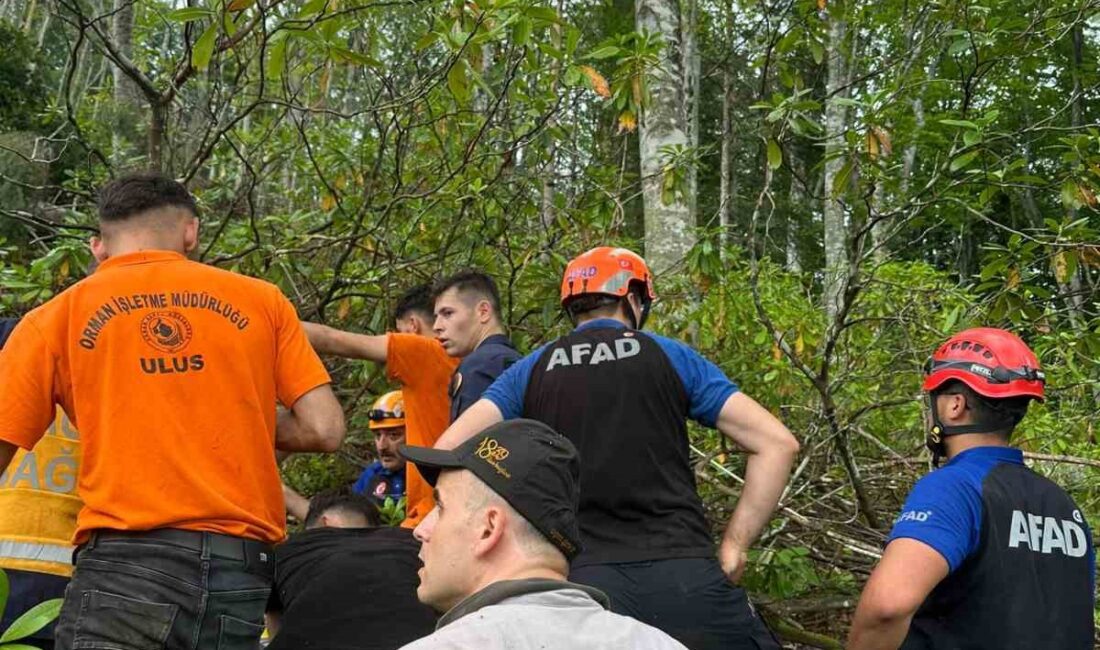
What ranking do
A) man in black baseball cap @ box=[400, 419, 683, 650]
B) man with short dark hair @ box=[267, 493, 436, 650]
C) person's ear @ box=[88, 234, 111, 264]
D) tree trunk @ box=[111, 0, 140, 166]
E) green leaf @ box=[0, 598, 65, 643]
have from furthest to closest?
tree trunk @ box=[111, 0, 140, 166], man with short dark hair @ box=[267, 493, 436, 650], person's ear @ box=[88, 234, 111, 264], green leaf @ box=[0, 598, 65, 643], man in black baseball cap @ box=[400, 419, 683, 650]

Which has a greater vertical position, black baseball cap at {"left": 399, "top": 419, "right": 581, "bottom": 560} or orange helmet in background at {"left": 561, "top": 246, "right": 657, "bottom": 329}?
orange helmet in background at {"left": 561, "top": 246, "right": 657, "bottom": 329}

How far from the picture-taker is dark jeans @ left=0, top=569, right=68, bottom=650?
11.3ft

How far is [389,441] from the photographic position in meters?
6.43

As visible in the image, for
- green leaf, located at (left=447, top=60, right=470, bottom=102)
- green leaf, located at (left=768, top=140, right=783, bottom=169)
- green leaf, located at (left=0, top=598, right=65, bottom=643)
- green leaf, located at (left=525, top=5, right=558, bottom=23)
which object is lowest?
green leaf, located at (left=0, top=598, right=65, bottom=643)

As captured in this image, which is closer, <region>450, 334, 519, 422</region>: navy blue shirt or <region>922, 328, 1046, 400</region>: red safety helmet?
<region>922, 328, 1046, 400</region>: red safety helmet

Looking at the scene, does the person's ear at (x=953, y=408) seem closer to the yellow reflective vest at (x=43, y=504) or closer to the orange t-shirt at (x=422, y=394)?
the orange t-shirt at (x=422, y=394)

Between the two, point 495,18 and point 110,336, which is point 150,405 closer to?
point 110,336

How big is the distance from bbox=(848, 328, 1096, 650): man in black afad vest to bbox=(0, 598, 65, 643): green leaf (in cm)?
221

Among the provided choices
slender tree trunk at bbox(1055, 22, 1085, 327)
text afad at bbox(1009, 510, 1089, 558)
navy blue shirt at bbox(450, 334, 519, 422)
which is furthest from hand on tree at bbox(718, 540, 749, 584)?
slender tree trunk at bbox(1055, 22, 1085, 327)

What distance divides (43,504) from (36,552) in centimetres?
16

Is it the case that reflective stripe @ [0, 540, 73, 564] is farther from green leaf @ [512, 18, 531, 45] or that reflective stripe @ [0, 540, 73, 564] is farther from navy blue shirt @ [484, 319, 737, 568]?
green leaf @ [512, 18, 531, 45]

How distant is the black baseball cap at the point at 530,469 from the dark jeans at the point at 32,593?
1.90 m

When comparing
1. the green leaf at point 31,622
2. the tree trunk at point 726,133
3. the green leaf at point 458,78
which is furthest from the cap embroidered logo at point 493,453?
the tree trunk at point 726,133

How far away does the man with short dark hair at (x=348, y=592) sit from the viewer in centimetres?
377
